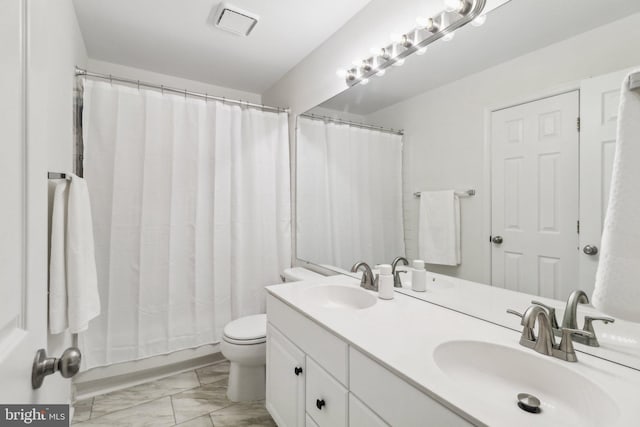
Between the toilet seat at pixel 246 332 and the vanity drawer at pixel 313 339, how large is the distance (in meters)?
0.36

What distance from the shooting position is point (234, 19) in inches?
68.6

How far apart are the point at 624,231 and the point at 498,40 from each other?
93 cm

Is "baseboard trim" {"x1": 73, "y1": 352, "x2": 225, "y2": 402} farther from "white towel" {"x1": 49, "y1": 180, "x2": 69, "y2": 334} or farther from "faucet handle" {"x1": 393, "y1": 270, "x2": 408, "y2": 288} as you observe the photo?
"faucet handle" {"x1": 393, "y1": 270, "x2": 408, "y2": 288}

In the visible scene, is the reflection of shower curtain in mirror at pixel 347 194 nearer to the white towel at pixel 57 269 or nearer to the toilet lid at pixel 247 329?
the toilet lid at pixel 247 329

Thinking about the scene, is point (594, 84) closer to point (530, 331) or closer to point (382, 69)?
point (530, 331)

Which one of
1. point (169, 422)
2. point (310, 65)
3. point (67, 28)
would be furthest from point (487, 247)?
point (67, 28)

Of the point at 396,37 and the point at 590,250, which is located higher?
the point at 396,37

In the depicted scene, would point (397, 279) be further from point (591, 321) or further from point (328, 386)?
point (591, 321)

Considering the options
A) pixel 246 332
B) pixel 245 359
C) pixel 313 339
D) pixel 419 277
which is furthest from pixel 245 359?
pixel 419 277

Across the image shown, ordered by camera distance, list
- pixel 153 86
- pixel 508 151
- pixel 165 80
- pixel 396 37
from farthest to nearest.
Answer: pixel 165 80, pixel 153 86, pixel 396 37, pixel 508 151

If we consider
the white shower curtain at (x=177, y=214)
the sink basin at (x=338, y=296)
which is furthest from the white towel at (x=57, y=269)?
the sink basin at (x=338, y=296)

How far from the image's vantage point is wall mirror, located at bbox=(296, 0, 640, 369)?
87 cm

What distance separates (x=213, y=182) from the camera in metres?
2.17

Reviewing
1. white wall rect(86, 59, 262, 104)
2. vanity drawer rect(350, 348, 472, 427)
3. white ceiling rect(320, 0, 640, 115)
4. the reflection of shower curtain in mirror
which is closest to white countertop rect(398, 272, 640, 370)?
the reflection of shower curtain in mirror
